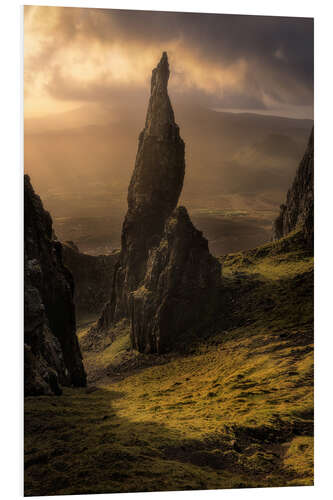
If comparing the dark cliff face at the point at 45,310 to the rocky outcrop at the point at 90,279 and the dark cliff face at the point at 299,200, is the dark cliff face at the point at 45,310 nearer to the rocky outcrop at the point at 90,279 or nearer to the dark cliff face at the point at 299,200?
the dark cliff face at the point at 299,200

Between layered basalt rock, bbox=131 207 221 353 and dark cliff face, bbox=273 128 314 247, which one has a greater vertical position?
dark cliff face, bbox=273 128 314 247

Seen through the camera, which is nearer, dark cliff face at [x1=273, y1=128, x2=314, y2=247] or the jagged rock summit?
dark cliff face at [x1=273, y1=128, x2=314, y2=247]

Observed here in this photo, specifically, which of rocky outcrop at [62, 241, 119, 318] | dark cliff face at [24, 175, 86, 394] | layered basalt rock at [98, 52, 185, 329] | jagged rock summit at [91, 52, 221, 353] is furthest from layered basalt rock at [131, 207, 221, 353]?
rocky outcrop at [62, 241, 119, 318]

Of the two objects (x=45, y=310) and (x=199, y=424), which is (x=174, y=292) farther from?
(x=199, y=424)

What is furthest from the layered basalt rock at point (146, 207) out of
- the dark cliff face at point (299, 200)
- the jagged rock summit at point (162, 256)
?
the dark cliff face at point (299, 200)

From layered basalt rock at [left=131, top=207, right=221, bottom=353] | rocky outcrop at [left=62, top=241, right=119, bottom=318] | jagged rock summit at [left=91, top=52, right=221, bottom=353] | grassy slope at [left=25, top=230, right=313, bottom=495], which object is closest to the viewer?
grassy slope at [left=25, top=230, right=313, bottom=495]

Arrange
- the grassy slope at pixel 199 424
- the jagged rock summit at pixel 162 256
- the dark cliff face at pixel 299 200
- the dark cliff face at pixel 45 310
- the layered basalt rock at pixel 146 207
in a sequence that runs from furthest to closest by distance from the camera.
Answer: the layered basalt rock at pixel 146 207 < the jagged rock summit at pixel 162 256 < the dark cliff face at pixel 299 200 < the dark cliff face at pixel 45 310 < the grassy slope at pixel 199 424

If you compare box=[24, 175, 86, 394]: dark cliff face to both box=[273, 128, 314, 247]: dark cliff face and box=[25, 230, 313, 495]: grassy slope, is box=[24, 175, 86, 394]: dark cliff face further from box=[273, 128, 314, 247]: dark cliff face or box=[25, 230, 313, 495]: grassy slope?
box=[273, 128, 314, 247]: dark cliff face
